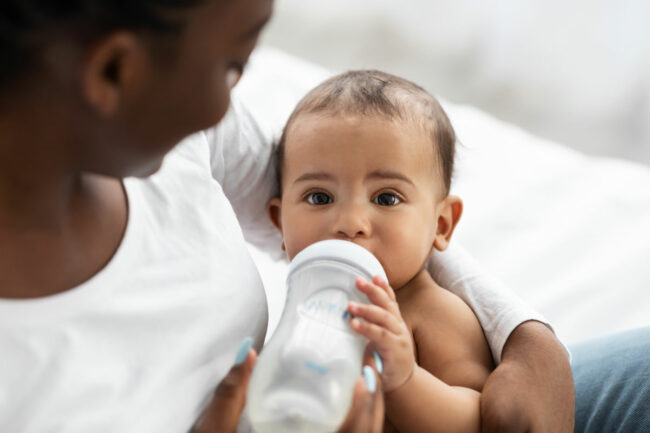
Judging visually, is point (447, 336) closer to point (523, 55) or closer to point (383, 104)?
point (383, 104)

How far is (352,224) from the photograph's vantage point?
1.03m

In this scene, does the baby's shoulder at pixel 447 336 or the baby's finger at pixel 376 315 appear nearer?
the baby's finger at pixel 376 315

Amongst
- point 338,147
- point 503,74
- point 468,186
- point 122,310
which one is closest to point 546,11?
point 503,74

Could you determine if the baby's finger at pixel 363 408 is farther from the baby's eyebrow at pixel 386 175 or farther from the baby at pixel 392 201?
the baby's eyebrow at pixel 386 175

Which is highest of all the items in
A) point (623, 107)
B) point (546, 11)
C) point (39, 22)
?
point (39, 22)

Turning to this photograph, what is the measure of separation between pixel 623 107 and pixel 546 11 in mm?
428

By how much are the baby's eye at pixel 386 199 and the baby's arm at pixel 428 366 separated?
6.7 inches

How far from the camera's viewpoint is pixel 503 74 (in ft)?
8.80

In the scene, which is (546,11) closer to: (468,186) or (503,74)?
(503,74)

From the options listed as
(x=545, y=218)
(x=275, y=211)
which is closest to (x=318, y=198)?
(x=275, y=211)

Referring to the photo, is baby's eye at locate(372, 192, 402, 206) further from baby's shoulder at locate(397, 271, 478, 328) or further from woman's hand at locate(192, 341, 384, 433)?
woman's hand at locate(192, 341, 384, 433)

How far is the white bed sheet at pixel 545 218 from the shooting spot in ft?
5.11

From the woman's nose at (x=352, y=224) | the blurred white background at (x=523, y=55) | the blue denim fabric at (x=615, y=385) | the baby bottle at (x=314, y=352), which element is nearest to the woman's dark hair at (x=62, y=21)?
the baby bottle at (x=314, y=352)

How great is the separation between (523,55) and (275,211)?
1664 mm
